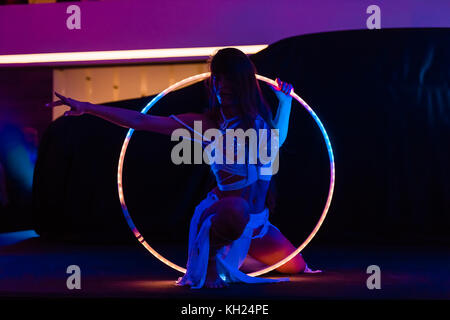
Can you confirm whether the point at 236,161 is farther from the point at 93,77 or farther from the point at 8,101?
the point at 8,101

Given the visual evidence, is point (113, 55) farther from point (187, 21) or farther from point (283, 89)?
point (283, 89)

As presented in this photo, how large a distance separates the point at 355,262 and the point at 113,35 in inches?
142

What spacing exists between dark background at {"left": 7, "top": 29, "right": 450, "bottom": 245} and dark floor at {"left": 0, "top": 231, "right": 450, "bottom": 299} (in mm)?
271

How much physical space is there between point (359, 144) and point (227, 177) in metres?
2.21

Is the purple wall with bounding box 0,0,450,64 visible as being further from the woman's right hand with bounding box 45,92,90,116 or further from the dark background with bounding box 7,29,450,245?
the woman's right hand with bounding box 45,92,90,116

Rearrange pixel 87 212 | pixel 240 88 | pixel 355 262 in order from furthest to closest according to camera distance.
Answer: pixel 87 212
pixel 355 262
pixel 240 88

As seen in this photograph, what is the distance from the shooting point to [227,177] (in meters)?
2.79

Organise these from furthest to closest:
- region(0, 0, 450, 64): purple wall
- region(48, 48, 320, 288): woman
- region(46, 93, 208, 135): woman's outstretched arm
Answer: region(0, 0, 450, 64): purple wall < region(48, 48, 320, 288): woman < region(46, 93, 208, 135): woman's outstretched arm

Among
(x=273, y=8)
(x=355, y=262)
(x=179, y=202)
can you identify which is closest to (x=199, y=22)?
(x=273, y=8)

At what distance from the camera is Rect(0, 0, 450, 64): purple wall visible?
18.6ft

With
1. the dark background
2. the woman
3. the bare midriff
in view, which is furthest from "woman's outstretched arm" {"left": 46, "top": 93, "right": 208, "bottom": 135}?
the dark background

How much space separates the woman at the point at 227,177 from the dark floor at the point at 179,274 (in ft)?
0.40

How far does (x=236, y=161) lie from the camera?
2.77 m

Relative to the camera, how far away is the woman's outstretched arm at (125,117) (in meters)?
2.52
